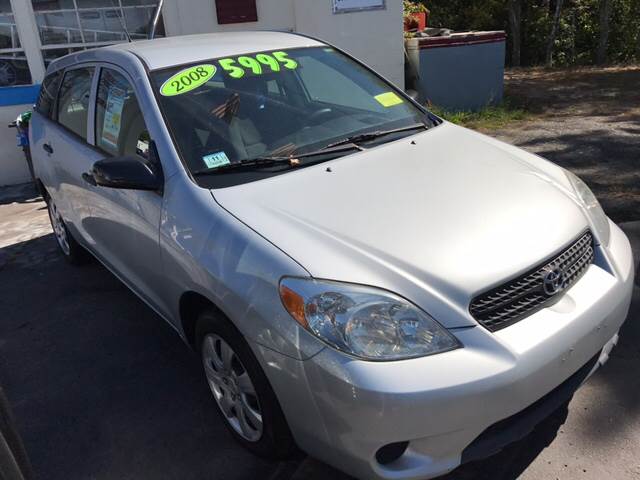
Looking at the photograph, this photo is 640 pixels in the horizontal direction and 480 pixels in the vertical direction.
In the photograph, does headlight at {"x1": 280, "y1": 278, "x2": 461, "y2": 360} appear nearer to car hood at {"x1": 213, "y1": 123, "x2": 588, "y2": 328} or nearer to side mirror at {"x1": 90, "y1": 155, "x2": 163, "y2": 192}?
car hood at {"x1": 213, "y1": 123, "x2": 588, "y2": 328}

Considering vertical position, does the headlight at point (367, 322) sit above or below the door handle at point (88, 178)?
below

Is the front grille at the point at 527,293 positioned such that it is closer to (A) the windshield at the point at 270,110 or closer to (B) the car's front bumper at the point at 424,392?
(B) the car's front bumper at the point at 424,392

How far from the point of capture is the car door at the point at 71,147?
149 inches

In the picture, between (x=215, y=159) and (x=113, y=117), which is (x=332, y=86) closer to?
(x=215, y=159)

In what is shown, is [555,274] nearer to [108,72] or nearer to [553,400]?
[553,400]

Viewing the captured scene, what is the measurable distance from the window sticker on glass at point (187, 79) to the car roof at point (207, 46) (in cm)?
9

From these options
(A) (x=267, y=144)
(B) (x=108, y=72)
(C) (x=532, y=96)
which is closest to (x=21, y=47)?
(B) (x=108, y=72)

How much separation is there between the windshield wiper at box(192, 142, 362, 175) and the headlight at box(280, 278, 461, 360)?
36.3 inches

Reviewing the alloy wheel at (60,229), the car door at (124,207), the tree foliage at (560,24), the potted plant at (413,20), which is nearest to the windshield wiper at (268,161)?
the car door at (124,207)

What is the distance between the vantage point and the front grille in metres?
2.09

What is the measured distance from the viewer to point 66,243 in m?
4.88

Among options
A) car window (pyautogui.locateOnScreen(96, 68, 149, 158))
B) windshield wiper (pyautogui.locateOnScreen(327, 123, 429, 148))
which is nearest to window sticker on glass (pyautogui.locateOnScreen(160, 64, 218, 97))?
car window (pyautogui.locateOnScreen(96, 68, 149, 158))

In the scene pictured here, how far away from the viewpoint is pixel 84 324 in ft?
13.0

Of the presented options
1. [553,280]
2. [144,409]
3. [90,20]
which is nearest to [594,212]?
[553,280]
